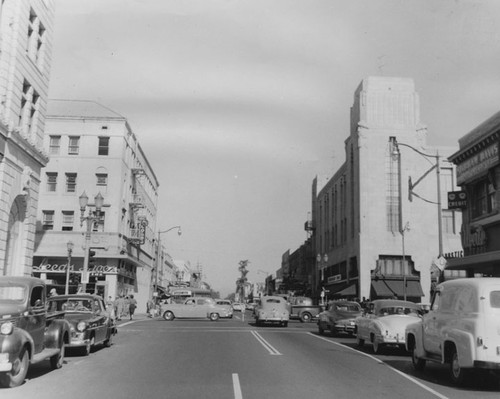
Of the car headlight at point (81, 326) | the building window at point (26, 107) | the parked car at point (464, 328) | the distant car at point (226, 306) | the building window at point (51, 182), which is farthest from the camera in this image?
the building window at point (51, 182)

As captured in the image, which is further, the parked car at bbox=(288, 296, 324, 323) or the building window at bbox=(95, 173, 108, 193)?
the building window at bbox=(95, 173, 108, 193)

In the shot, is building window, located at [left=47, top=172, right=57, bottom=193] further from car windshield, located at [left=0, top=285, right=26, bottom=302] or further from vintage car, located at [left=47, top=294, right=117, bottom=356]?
car windshield, located at [left=0, top=285, right=26, bottom=302]

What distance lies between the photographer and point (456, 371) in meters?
10.5

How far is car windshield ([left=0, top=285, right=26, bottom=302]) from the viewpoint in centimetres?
1073

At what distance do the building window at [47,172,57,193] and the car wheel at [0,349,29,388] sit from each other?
40.4 m

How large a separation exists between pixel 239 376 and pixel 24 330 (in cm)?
415

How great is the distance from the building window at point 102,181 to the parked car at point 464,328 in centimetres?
3969

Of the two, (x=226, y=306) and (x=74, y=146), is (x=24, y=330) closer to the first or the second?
(x=226, y=306)

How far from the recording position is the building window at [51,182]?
48.0m

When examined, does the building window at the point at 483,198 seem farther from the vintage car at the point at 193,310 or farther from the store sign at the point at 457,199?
the vintage car at the point at 193,310

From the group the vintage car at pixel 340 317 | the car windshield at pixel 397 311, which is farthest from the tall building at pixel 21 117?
the car windshield at pixel 397 311

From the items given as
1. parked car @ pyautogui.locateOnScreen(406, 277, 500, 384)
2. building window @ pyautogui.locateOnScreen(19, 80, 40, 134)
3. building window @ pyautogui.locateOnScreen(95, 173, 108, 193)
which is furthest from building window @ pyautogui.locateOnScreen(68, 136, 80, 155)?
parked car @ pyautogui.locateOnScreen(406, 277, 500, 384)

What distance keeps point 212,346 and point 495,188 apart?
1787cm

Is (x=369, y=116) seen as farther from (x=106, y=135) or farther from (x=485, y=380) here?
(x=485, y=380)
